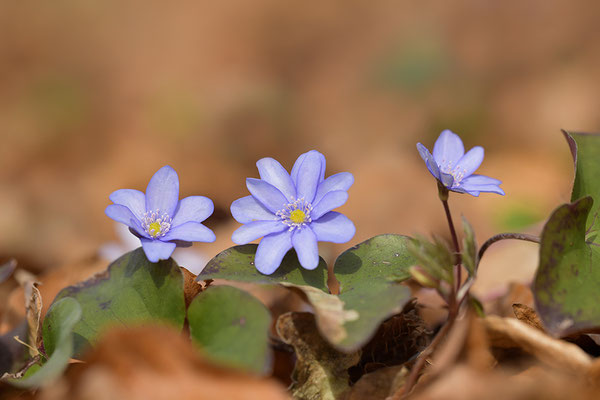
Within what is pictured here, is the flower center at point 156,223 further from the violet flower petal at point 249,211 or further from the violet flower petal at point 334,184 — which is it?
the violet flower petal at point 334,184

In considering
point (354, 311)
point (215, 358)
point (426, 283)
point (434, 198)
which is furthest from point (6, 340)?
point (434, 198)

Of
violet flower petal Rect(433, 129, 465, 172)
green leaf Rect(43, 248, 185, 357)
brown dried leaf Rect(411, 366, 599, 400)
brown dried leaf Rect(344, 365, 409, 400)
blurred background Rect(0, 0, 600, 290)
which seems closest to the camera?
brown dried leaf Rect(411, 366, 599, 400)

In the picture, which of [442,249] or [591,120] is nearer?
[442,249]

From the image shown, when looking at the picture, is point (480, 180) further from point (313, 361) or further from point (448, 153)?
point (313, 361)

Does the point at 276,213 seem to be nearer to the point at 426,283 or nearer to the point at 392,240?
the point at 392,240

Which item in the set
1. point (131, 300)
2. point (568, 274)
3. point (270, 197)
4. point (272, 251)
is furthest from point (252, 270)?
point (568, 274)

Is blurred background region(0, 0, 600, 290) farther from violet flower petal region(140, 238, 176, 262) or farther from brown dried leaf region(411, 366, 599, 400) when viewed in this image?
brown dried leaf region(411, 366, 599, 400)

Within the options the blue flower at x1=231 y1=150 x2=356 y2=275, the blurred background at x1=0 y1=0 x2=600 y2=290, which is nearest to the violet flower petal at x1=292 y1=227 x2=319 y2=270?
the blue flower at x1=231 y1=150 x2=356 y2=275
